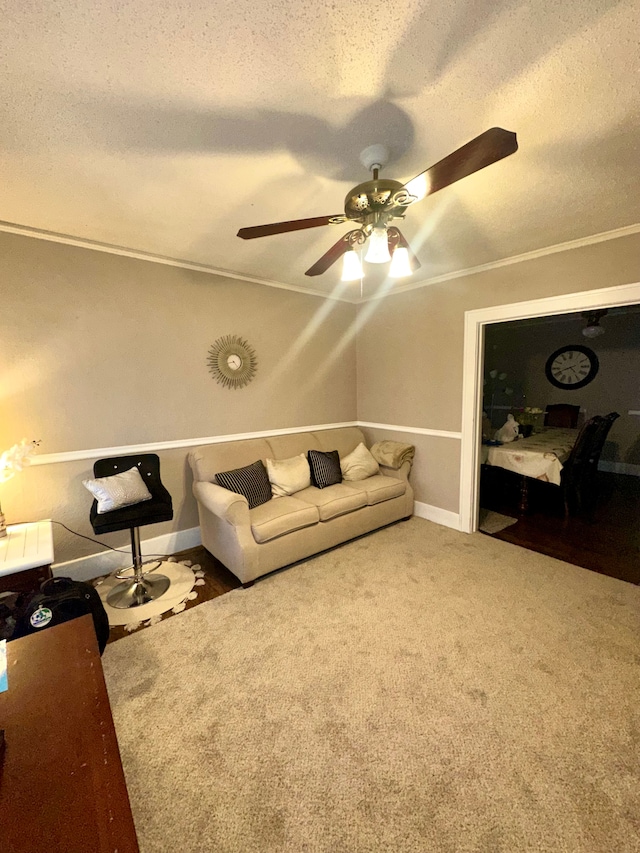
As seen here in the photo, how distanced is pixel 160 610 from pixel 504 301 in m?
3.56

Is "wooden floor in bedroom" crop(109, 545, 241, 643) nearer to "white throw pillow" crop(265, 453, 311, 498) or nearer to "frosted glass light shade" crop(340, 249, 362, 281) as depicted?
"white throw pillow" crop(265, 453, 311, 498)

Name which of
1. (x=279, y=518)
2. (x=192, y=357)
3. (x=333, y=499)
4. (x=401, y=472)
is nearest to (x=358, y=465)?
(x=401, y=472)

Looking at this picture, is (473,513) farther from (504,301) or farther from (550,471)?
(504,301)

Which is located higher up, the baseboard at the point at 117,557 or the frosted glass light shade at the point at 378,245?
the frosted glass light shade at the point at 378,245

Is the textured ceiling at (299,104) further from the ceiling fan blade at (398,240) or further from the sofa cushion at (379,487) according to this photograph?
the sofa cushion at (379,487)

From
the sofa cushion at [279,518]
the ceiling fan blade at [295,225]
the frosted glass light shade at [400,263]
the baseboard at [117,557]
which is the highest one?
the ceiling fan blade at [295,225]

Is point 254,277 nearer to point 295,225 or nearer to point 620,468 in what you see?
point 295,225

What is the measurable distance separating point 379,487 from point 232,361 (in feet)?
6.04

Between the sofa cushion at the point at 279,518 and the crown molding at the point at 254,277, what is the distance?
213cm

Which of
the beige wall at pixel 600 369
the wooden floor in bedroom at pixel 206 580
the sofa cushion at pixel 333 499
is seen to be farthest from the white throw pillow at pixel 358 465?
the beige wall at pixel 600 369

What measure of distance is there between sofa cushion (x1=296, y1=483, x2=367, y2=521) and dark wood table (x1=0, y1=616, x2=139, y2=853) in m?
1.84

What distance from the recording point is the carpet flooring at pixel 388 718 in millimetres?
1163

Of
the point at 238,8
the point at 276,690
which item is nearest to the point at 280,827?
the point at 276,690

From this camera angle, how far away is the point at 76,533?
2.62 metres
